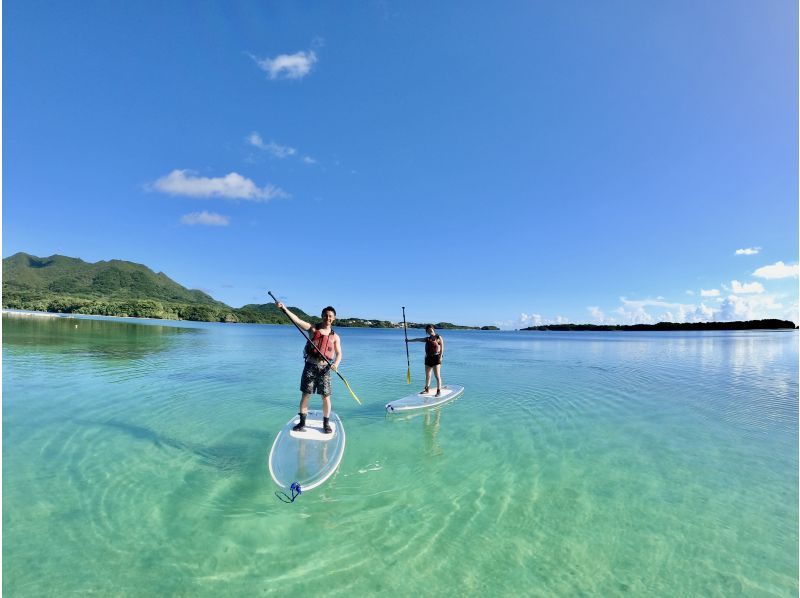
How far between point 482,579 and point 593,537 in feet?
7.38

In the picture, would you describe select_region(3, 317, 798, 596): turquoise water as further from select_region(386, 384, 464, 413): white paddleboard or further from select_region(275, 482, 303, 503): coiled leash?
select_region(386, 384, 464, 413): white paddleboard

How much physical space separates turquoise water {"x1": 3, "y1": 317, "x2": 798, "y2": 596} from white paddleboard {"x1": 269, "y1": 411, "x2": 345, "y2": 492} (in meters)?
0.38

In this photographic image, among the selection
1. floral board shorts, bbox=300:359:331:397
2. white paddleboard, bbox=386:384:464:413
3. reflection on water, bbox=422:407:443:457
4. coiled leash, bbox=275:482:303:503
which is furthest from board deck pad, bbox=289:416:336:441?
white paddleboard, bbox=386:384:464:413

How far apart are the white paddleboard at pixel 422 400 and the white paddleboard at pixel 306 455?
365cm

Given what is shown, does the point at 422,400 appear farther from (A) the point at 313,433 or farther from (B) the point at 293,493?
(B) the point at 293,493

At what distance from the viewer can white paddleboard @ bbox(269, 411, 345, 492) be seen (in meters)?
6.85

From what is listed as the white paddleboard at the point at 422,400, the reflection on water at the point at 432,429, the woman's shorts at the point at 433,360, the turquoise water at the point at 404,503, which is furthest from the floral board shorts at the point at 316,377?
the woman's shorts at the point at 433,360

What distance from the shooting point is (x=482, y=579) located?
491 centimetres

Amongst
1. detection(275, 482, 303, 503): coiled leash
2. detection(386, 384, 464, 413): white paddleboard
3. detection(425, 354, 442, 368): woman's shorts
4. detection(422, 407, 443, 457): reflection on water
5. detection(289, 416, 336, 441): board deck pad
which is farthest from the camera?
detection(425, 354, 442, 368): woman's shorts

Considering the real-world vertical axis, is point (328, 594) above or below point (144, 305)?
below

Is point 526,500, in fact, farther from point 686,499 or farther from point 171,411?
point 171,411

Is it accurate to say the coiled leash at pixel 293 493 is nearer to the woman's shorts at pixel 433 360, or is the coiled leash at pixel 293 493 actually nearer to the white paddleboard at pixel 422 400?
the white paddleboard at pixel 422 400

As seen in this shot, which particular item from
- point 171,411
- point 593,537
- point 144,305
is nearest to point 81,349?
point 171,411

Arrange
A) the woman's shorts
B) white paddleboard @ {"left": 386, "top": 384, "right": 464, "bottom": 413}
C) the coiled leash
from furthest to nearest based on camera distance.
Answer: the woman's shorts < white paddleboard @ {"left": 386, "top": 384, "right": 464, "bottom": 413} < the coiled leash
